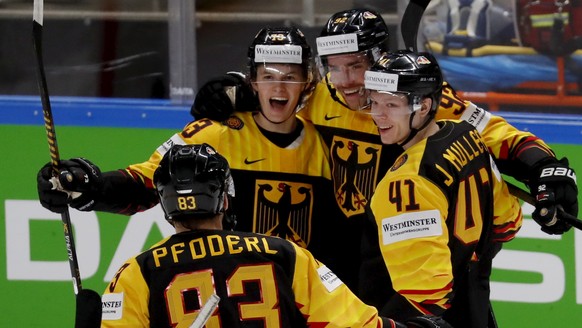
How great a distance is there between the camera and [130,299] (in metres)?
3.00

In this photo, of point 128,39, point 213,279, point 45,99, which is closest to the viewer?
point 213,279

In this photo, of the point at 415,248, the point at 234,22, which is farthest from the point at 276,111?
the point at 234,22

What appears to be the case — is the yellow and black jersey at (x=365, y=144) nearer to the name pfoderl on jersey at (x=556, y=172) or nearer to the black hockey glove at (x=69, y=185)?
the name pfoderl on jersey at (x=556, y=172)

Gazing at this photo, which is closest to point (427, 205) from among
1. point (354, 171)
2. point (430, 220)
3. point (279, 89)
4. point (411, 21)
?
point (430, 220)

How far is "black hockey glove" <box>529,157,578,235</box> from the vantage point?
367 cm

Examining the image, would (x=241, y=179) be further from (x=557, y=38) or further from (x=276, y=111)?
(x=557, y=38)

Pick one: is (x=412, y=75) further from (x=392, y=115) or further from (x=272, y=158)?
(x=272, y=158)

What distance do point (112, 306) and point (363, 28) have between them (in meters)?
1.31

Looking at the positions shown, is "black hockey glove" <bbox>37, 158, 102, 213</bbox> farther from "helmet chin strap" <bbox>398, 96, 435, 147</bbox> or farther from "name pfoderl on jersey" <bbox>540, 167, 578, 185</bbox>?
"name pfoderl on jersey" <bbox>540, 167, 578, 185</bbox>

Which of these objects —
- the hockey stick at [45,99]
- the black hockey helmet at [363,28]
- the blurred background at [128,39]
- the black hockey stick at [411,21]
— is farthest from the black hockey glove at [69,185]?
the blurred background at [128,39]

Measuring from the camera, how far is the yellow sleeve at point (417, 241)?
333 centimetres

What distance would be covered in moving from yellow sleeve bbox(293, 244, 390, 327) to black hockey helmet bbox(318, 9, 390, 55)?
104 centimetres

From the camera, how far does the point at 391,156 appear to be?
392 centimetres

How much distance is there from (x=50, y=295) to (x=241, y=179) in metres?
1.40
